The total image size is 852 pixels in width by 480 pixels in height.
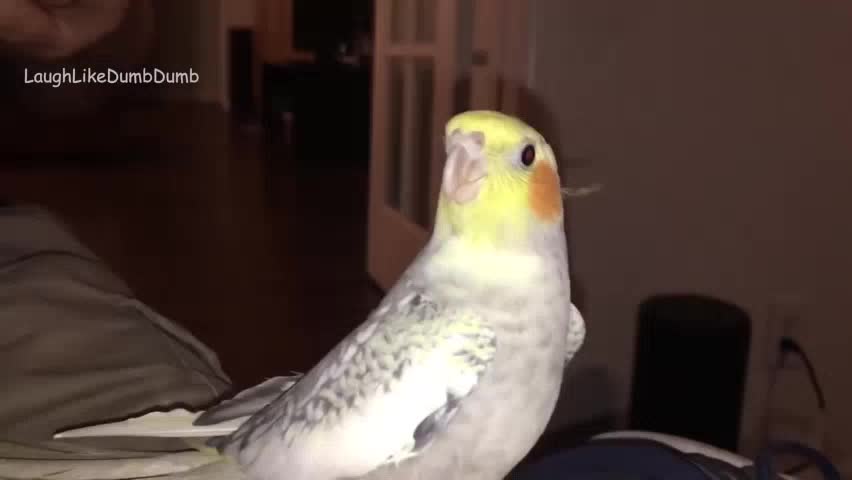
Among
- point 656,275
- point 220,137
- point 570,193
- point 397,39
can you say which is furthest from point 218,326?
point 220,137

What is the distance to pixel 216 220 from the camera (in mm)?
3650

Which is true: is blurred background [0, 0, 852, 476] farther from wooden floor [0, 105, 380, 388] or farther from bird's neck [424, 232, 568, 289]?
bird's neck [424, 232, 568, 289]

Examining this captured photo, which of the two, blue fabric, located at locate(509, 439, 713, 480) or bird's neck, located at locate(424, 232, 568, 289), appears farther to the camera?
blue fabric, located at locate(509, 439, 713, 480)

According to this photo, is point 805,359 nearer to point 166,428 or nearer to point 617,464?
point 617,464

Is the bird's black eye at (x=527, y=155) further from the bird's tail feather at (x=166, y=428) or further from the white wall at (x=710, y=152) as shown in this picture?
the white wall at (x=710, y=152)

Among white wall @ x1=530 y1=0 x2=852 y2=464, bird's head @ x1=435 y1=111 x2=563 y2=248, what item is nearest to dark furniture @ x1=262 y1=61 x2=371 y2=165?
white wall @ x1=530 y1=0 x2=852 y2=464

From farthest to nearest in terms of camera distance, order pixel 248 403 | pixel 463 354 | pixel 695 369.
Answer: pixel 695 369
pixel 248 403
pixel 463 354

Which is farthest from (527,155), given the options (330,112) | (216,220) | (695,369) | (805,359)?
(330,112)

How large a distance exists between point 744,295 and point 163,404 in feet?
4.30

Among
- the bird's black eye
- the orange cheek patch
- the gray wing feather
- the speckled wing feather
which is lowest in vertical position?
the gray wing feather

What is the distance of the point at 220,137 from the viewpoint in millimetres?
5828

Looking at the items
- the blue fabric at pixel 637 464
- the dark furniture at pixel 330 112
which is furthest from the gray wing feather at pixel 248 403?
the dark furniture at pixel 330 112

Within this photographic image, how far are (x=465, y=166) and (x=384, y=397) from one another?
154 mm

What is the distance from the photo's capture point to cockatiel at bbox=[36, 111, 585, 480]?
502mm
